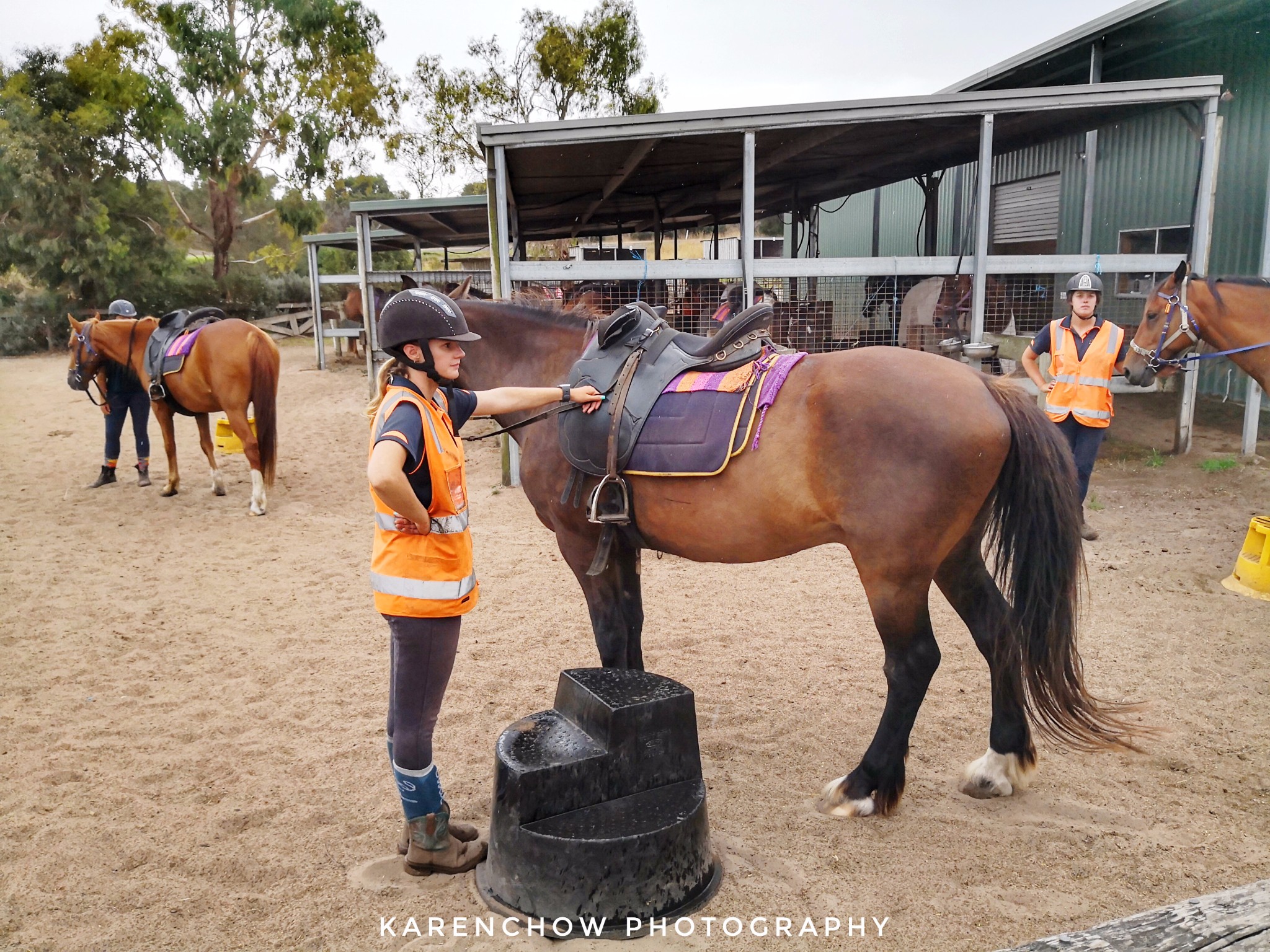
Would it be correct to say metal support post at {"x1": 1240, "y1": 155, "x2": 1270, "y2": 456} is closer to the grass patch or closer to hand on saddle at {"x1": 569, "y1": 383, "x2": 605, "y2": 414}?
the grass patch

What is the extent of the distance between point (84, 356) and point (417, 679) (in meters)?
7.50

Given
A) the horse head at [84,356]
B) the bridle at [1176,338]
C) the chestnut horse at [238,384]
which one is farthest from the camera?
the horse head at [84,356]

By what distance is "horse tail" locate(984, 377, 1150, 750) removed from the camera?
2.79 metres

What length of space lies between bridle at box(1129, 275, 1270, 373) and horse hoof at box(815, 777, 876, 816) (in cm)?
444

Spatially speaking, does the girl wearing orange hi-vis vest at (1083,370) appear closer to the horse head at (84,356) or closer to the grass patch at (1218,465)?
the grass patch at (1218,465)

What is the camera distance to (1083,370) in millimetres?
5438

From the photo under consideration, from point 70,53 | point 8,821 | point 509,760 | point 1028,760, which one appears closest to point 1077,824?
point 1028,760

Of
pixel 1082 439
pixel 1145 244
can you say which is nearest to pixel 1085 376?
pixel 1082 439

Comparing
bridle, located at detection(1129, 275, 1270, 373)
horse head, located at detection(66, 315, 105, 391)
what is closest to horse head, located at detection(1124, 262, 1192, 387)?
bridle, located at detection(1129, 275, 1270, 373)

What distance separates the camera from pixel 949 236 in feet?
46.9

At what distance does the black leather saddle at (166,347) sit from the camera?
749 centimetres

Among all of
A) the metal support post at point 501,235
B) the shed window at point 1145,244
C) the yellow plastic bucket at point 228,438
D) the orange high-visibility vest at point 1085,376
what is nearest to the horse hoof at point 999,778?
the orange high-visibility vest at point 1085,376

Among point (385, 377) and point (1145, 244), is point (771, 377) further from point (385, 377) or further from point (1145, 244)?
point (1145, 244)

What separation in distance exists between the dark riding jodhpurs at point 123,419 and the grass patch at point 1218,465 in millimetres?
10183
